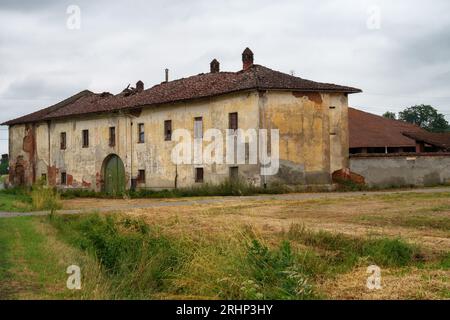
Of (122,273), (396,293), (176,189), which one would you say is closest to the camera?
(396,293)

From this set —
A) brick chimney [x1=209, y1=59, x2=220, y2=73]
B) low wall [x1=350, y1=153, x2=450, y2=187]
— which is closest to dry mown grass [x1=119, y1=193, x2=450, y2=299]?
low wall [x1=350, y1=153, x2=450, y2=187]

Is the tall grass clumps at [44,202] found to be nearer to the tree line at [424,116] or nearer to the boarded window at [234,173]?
the boarded window at [234,173]

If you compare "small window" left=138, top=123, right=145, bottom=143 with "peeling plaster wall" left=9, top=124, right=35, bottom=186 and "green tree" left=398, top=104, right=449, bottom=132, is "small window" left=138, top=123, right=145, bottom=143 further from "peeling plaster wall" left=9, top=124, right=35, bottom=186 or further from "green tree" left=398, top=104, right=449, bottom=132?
"green tree" left=398, top=104, right=449, bottom=132

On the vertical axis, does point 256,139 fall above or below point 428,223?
above

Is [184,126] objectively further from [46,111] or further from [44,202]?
[46,111]

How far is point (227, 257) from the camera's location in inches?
334

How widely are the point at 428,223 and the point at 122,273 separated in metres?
7.54

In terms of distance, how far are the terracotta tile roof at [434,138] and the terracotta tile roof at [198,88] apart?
15769 mm

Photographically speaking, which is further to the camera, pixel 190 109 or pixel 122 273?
pixel 190 109

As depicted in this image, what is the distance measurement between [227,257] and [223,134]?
21.4 metres

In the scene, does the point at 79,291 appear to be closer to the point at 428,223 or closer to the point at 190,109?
the point at 428,223

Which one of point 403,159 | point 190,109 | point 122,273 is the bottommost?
point 122,273
